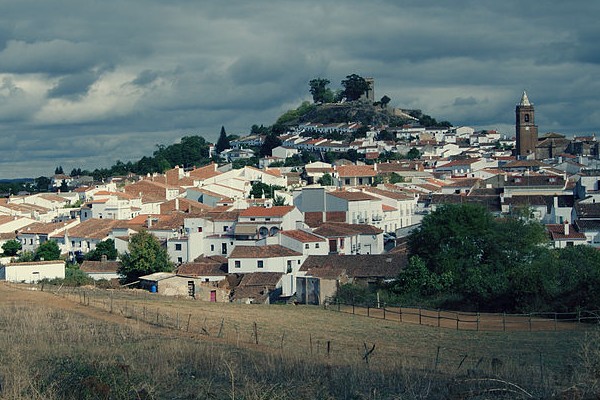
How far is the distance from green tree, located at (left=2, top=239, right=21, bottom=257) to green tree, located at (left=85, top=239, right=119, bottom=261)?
330 inches

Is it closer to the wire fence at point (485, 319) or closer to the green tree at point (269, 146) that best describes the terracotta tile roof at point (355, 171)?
the green tree at point (269, 146)

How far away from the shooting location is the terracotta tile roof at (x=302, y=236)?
49.4 meters

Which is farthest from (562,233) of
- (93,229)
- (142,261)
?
(93,229)

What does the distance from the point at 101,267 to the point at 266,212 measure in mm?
10208

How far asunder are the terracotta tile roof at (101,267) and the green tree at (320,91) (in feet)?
366

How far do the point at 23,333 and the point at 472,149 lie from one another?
111928 mm

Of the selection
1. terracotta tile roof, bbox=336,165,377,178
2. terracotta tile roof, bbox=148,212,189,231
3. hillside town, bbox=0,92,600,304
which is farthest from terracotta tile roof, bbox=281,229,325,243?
terracotta tile roof, bbox=336,165,377,178

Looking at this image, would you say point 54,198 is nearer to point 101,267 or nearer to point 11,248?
point 11,248

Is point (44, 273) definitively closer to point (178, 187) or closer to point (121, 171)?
point (178, 187)

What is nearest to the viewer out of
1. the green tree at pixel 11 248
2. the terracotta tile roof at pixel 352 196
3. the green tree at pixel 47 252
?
the green tree at pixel 47 252

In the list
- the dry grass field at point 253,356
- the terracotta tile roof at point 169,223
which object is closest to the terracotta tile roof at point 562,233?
the terracotta tile roof at point 169,223

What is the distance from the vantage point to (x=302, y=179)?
95500mm

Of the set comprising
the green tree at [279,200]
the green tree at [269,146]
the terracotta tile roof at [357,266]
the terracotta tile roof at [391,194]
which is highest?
the green tree at [269,146]

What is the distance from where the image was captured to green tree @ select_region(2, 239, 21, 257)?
62688mm
